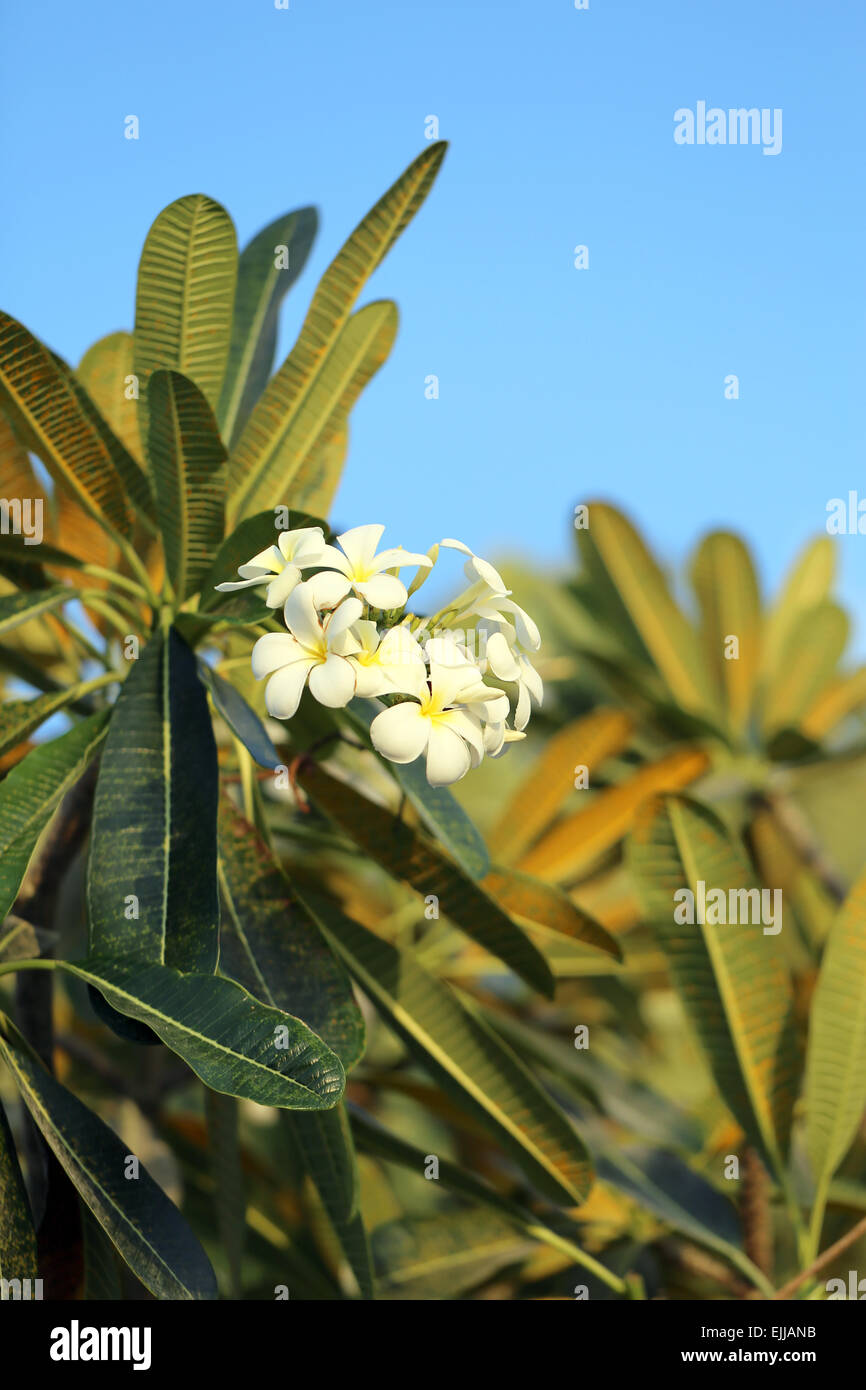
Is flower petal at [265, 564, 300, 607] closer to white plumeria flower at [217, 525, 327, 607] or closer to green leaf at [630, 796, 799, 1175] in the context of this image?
white plumeria flower at [217, 525, 327, 607]

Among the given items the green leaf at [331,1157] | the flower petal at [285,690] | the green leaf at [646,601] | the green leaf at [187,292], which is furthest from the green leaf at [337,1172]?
the green leaf at [646,601]

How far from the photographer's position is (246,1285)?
1680 mm

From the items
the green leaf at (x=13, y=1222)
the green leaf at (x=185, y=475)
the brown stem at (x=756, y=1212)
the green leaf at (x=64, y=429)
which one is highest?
the green leaf at (x=64, y=429)

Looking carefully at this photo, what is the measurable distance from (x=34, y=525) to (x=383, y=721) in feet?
2.23

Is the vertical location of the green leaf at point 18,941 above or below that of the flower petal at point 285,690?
below

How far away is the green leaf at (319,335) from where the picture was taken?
1.13m

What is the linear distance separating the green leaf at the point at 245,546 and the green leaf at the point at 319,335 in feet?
0.59

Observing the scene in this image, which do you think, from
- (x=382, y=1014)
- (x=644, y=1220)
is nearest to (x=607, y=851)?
(x=644, y=1220)

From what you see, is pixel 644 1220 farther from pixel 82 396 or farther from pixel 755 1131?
pixel 82 396

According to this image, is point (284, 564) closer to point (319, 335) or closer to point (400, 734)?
point (400, 734)

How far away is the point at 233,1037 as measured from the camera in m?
0.79

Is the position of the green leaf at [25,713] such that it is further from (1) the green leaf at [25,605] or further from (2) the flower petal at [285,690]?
(2) the flower petal at [285,690]

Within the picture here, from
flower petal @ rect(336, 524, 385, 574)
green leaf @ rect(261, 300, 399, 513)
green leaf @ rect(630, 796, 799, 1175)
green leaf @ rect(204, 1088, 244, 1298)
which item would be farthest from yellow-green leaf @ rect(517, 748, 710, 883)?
flower petal @ rect(336, 524, 385, 574)

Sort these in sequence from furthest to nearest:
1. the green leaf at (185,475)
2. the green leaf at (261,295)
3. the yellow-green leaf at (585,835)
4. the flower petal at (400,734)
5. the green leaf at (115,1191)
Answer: the yellow-green leaf at (585,835) → the green leaf at (261,295) → the green leaf at (185,475) → the green leaf at (115,1191) → the flower petal at (400,734)
